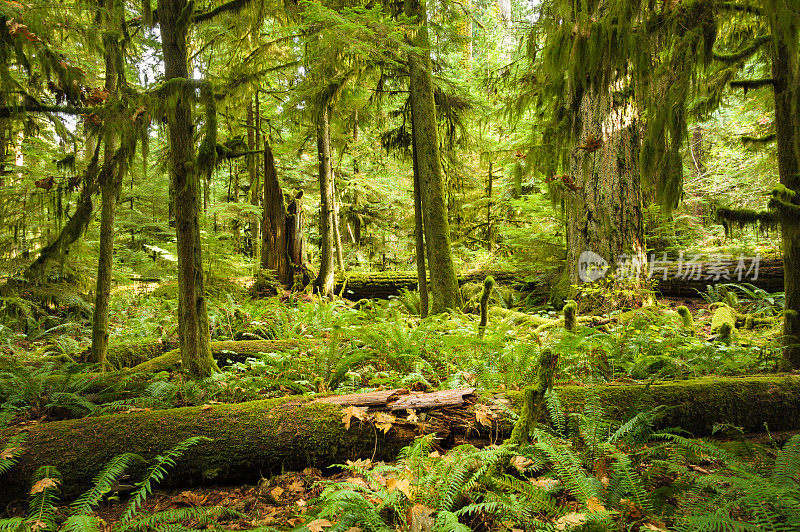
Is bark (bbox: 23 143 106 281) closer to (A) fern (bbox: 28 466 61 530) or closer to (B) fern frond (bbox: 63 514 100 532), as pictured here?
(A) fern (bbox: 28 466 61 530)

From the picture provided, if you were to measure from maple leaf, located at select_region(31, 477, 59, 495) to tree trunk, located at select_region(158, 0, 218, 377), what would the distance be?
1.90 metres

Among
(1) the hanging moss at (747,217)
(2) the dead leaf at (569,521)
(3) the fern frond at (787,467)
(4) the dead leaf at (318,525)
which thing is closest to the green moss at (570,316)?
(1) the hanging moss at (747,217)

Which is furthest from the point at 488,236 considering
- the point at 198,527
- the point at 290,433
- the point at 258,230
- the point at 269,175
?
the point at 198,527

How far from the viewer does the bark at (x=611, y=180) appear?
6.54m

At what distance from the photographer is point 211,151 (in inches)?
171

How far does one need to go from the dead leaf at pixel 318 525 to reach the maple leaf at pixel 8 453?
2.31 metres

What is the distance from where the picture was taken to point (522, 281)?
33.4ft

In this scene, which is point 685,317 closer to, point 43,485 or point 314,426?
point 314,426

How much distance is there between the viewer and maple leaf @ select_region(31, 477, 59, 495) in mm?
2580

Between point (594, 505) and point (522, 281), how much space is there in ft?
27.5

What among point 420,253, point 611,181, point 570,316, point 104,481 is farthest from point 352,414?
point 611,181

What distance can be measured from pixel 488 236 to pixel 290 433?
36.5 feet

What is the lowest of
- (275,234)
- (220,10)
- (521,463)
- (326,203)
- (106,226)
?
(521,463)

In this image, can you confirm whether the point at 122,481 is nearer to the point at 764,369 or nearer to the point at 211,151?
the point at 211,151
